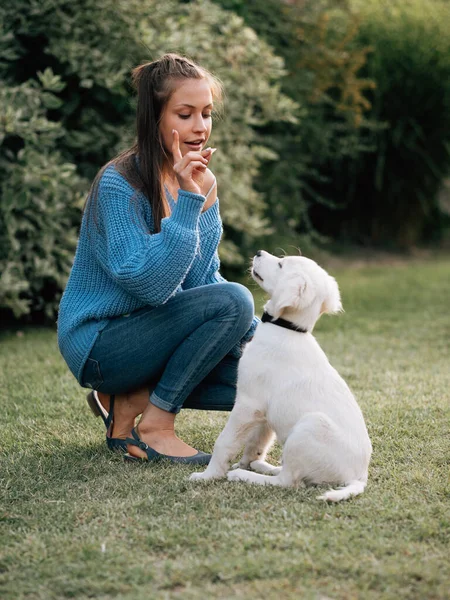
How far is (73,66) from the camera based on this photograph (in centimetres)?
550

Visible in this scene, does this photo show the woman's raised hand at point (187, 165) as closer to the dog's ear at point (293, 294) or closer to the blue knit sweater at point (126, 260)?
the blue knit sweater at point (126, 260)

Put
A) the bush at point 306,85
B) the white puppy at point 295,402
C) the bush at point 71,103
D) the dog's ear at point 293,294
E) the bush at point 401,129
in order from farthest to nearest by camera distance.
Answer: the bush at point 401,129 → the bush at point 306,85 → the bush at point 71,103 → the dog's ear at point 293,294 → the white puppy at point 295,402

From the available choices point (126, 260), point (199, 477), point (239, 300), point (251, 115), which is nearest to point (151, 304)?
point (126, 260)

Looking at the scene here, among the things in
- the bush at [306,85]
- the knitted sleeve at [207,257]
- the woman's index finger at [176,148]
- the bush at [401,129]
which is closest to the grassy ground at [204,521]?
the knitted sleeve at [207,257]

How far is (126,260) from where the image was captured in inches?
112

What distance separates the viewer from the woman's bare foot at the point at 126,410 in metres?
3.17

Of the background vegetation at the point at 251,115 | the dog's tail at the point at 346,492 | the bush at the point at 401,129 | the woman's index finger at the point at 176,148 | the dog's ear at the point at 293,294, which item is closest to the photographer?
the dog's tail at the point at 346,492

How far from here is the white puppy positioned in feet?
8.46

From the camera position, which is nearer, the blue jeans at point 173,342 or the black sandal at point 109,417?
the blue jeans at point 173,342

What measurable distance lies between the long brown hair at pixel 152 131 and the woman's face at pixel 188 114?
22mm

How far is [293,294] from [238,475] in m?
0.64

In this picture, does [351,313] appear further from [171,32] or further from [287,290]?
[287,290]

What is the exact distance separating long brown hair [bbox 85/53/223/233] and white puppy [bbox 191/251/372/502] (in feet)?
1.62

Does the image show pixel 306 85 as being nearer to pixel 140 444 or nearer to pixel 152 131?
pixel 152 131
